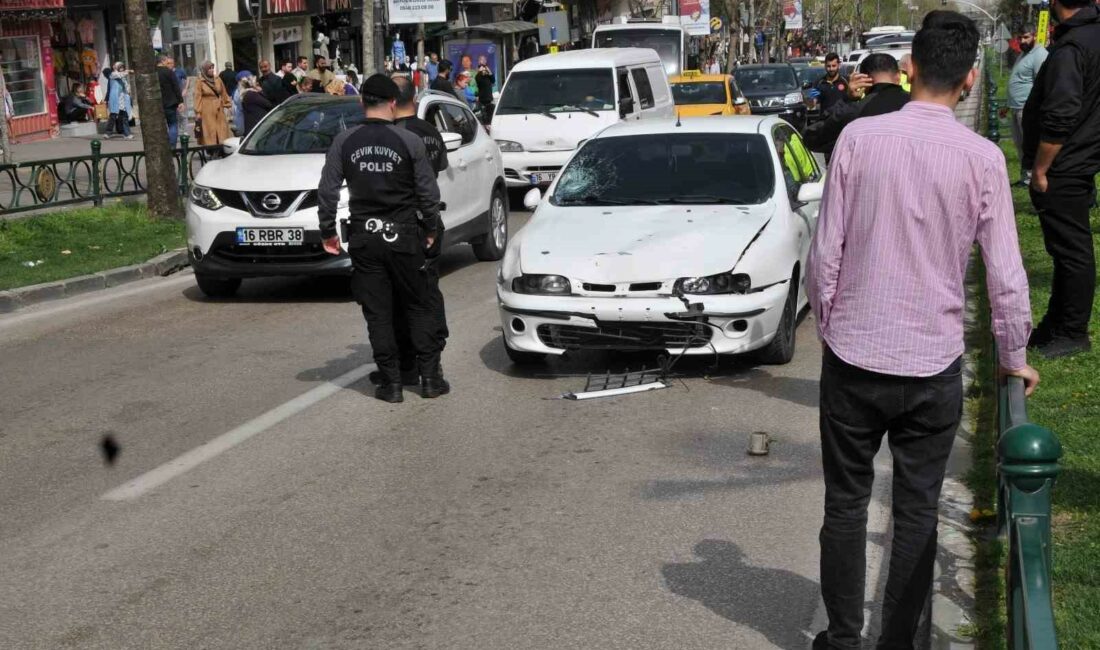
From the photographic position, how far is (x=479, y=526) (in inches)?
237

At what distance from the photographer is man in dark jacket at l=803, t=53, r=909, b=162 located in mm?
8281

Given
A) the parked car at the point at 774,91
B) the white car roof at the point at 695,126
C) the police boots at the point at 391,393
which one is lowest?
the parked car at the point at 774,91

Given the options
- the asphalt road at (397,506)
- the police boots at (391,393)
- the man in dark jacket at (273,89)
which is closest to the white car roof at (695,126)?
the asphalt road at (397,506)

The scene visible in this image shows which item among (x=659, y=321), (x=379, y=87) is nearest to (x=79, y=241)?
(x=379, y=87)

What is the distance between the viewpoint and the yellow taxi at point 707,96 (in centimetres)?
2711

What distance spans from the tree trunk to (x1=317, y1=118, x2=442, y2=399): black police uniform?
9.66m

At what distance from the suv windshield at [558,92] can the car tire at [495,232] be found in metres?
5.13

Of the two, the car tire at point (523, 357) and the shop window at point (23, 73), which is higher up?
the shop window at point (23, 73)

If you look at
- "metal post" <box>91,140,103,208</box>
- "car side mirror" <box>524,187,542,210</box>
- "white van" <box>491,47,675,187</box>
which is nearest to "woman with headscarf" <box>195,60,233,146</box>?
"metal post" <box>91,140,103,208</box>

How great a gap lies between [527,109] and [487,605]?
1558 centimetres

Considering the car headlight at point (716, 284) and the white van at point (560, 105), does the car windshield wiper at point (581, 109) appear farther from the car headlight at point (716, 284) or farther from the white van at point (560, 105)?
the car headlight at point (716, 284)

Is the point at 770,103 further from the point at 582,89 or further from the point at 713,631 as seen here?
the point at 713,631

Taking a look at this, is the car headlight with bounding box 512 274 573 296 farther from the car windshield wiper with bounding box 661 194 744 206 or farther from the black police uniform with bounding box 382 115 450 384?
the car windshield wiper with bounding box 661 194 744 206

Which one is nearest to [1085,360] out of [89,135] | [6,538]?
[6,538]
